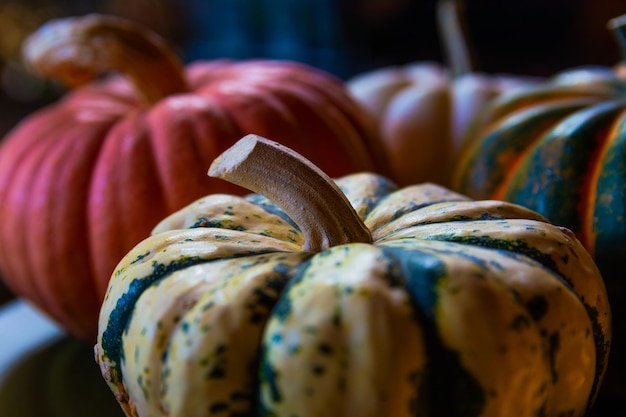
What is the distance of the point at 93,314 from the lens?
943 mm

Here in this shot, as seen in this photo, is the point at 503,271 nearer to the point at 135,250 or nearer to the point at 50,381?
the point at 135,250

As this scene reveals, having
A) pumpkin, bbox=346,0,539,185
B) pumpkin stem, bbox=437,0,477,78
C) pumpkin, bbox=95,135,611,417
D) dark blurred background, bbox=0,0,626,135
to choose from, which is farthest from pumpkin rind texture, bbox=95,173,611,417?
dark blurred background, bbox=0,0,626,135

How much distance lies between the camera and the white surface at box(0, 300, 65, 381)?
1.02m

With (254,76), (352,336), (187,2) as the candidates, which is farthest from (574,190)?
(187,2)

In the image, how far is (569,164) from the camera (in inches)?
31.0

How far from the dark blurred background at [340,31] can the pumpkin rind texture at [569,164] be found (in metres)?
1.69

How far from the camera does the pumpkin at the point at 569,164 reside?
72 centimetres

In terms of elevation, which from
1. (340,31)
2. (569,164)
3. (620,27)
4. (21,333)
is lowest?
(21,333)

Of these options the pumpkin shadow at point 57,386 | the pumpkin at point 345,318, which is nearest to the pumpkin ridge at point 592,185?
the pumpkin at point 345,318

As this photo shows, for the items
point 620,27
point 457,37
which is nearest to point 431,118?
point 457,37

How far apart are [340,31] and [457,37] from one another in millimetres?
1649

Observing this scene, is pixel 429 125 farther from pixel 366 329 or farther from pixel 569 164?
pixel 366 329

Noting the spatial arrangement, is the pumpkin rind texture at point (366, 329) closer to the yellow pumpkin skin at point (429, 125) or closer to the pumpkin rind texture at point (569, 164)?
the pumpkin rind texture at point (569, 164)

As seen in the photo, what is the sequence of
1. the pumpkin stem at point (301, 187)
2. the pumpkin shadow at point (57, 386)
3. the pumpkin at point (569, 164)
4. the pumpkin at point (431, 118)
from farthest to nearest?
1. the pumpkin at point (431, 118)
2. the pumpkin shadow at point (57, 386)
3. the pumpkin at point (569, 164)
4. the pumpkin stem at point (301, 187)
